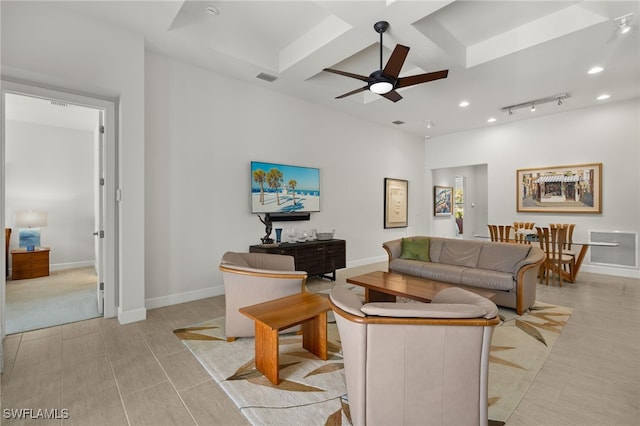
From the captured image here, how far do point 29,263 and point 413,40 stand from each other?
696cm

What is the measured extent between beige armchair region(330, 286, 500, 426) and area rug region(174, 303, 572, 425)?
1.43 ft

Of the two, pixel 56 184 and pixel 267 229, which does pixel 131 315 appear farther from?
pixel 56 184

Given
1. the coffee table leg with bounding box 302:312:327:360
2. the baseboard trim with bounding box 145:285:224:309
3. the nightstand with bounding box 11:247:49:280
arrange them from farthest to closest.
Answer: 1. the nightstand with bounding box 11:247:49:280
2. the baseboard trim with bounding box 145:285:224:309
3. the coffee table leg with bounding box 302:312:327:360

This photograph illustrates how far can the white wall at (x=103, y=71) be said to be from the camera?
110 inches

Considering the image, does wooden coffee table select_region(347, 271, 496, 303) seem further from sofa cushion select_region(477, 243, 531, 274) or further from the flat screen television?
the flat screen television

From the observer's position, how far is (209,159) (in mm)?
4305

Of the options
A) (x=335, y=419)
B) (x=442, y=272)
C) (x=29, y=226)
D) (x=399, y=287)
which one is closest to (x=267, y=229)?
(x=399, y=287)

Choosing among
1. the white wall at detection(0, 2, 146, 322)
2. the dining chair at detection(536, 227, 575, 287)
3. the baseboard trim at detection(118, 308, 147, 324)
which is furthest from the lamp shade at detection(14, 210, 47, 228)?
the dining chair at detection(536, 227, 575, 287)

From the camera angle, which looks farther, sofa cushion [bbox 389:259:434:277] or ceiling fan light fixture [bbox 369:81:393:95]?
sofa cushion [bbox 389:259:434:277]

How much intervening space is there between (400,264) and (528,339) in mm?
1963

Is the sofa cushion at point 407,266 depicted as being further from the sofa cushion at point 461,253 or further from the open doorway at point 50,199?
the open doorway at point 50,199

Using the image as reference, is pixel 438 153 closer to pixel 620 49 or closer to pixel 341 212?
pixel 341 212

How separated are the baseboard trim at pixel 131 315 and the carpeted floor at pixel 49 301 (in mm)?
485

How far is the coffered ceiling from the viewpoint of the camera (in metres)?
3.10
